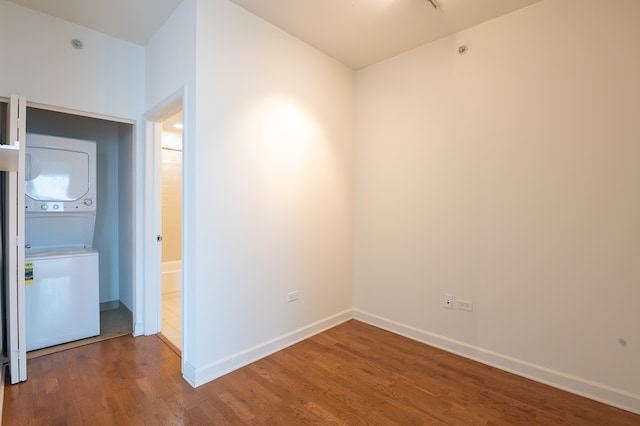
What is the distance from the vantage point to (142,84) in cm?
291

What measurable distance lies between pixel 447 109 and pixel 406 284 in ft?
5.48

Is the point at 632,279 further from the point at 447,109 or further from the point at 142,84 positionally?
the point at 142,84

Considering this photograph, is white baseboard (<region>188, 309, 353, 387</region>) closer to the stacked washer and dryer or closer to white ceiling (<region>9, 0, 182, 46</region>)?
the stacked washer and dryer

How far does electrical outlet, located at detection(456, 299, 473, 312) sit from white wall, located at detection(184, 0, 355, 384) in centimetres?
119

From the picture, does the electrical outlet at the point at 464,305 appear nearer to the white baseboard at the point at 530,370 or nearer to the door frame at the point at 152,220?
the white baseboard at the point at 530,370

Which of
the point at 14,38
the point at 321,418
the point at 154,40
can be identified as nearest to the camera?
the point at 321,418

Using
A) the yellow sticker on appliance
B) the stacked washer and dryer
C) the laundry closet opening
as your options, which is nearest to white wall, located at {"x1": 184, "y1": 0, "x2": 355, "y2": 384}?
the stacked washer and dryer

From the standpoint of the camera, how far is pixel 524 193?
234 centimetres

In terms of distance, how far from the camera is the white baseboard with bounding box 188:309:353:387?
2.16m

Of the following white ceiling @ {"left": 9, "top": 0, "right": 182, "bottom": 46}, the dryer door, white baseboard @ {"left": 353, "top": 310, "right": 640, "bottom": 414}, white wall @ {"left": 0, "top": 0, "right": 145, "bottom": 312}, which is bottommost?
white baseboard @ {"left": 353, "top": 310, "right": 640, "bottom": 414}

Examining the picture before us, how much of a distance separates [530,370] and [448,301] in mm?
725

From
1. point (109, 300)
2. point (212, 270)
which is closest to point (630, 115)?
point (212, 270)

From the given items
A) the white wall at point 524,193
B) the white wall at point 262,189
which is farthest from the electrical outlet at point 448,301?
the white wall at point 262,189

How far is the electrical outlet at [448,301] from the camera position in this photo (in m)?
2.72
